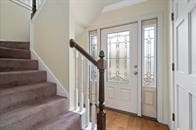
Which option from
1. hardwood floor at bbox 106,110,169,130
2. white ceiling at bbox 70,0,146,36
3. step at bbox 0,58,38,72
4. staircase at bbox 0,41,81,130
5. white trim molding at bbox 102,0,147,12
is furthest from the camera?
white trim molding at bbox 102,0,147,12

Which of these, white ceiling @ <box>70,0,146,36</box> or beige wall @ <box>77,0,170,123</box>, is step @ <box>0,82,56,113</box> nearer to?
white ceiling @ <box>70,0,146,36</box>

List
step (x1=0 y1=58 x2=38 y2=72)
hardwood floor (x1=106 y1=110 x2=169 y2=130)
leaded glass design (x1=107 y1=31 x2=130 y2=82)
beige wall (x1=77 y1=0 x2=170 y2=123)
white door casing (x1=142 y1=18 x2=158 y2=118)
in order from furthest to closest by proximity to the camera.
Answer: leaded glass design (x1=107 y1=31 x2=130 y2=82) < white door casing (x1=142 y1=18 x2=158 y2=118) < beige wall (x1=77 y1=0 x2=170 y2=123) < hardwood floor (x1=106 y1=110 x2=169 y2=130) < step (x1=0 y1=58 x2=38 y2=72)

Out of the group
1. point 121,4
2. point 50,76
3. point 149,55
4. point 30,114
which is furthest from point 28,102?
point 121,4

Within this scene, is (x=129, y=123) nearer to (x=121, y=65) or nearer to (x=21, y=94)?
(x=121, y=65)

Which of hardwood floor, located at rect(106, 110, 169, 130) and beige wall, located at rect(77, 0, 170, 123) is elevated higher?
beige wall, located at rect(77, 0, 170, 123)

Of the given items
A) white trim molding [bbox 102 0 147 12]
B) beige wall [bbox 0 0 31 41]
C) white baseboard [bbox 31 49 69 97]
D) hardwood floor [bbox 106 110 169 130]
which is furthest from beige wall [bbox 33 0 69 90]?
white trim molding [bbox 102 0 147 12]

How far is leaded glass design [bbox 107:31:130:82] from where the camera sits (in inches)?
128

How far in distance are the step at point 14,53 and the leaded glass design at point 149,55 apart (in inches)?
84.2

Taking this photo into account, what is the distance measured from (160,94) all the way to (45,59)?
2.11 m

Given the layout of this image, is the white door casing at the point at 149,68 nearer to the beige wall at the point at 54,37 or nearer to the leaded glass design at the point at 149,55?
the leaded glass design at the point at 149,55

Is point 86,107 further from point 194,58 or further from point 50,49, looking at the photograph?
point 194,58

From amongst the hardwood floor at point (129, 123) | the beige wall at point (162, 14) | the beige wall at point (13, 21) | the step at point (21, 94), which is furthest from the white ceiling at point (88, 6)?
the hardwood floor at point (129, 123)

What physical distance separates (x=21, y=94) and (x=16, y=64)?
617 millimetres

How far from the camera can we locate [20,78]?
1.89 m
